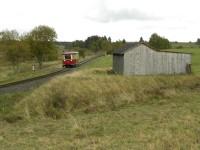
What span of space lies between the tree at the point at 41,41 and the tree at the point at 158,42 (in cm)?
5802

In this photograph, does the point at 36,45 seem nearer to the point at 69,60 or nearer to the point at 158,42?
the point at 69,60

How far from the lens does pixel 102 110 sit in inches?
915

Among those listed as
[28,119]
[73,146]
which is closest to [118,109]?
[28,119]

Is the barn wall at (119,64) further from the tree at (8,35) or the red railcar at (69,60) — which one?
the tree at (8,35)

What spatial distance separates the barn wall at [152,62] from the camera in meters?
41.1

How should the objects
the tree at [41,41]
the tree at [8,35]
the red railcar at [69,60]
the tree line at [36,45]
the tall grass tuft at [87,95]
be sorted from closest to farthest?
the tall grass tuft at [87,95] < the red railcar at [69,60] < the tree line at [36,45] < the tree at [41,41] < the tree at [8,35]

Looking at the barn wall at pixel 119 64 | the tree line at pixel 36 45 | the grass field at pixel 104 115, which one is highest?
the tree line at pixel 36 45

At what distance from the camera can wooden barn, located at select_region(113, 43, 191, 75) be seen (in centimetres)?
4103

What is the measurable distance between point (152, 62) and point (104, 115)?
73.6 ft

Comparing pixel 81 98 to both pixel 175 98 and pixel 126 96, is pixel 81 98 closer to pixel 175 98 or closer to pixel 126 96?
pixel 126 96

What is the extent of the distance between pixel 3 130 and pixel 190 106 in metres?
11.7

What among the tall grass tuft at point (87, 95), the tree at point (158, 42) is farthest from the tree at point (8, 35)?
the tall grass tuft at point (87, 95)

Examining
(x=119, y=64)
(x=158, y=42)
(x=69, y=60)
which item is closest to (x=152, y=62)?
(x=119, y=64)

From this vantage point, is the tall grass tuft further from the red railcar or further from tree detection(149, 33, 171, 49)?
tree detection(149, 33, 171, 49)
